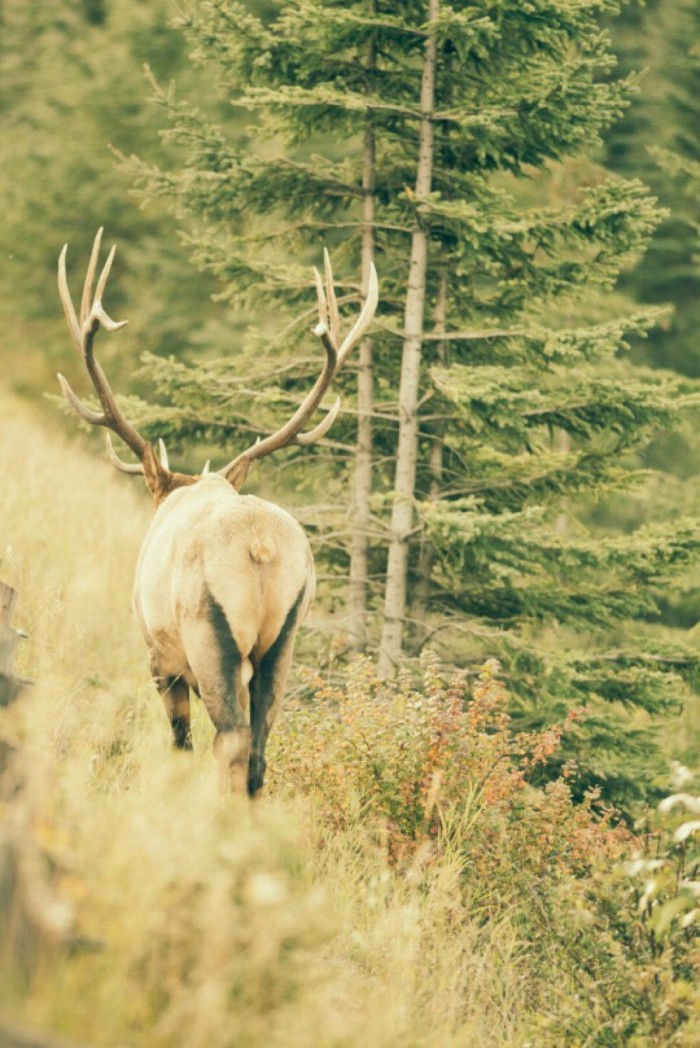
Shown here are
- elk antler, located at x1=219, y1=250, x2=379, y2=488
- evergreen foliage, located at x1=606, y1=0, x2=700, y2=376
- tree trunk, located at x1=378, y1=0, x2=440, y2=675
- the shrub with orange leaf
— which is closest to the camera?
the shrub with orange leaf

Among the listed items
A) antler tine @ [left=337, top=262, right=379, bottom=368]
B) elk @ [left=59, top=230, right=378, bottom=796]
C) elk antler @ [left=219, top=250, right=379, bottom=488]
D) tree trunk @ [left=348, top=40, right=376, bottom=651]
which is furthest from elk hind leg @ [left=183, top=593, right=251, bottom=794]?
tree trunk @ [left=348, top=40, right=376, bottom=651]

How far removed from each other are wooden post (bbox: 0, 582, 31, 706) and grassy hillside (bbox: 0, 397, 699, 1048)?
148 millimetres

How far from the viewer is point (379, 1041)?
3090mm

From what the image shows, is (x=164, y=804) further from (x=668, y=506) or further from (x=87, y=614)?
(x=668, y=506)

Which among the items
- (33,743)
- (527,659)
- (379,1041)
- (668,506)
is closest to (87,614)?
(527,659)

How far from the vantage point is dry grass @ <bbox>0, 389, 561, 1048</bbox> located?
2602mm

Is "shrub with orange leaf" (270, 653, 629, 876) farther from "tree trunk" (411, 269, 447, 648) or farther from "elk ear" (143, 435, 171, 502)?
"tree trunk" (411, 269, 447, 648)

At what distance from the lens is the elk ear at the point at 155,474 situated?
20.9 feet

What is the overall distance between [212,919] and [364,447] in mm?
6446

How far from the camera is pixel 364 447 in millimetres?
8922

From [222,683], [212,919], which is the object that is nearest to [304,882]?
[222,683]

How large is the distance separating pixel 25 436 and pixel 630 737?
7753mm

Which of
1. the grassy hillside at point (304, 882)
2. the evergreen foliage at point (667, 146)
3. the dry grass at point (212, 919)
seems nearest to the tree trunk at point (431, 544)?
the grassy hillside at point (304, 882)

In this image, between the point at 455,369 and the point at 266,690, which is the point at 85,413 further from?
the point at 455,369
